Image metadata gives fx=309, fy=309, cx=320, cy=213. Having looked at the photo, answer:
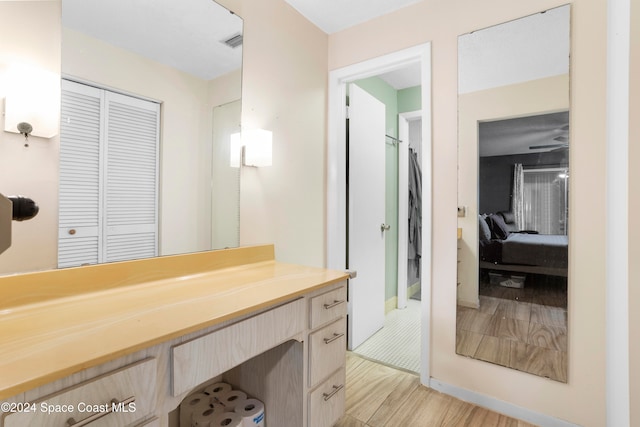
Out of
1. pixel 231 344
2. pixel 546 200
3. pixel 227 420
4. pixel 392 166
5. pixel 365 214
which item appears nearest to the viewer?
pixel 231 344

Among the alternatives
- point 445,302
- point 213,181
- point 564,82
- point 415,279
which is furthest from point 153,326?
point 415,279

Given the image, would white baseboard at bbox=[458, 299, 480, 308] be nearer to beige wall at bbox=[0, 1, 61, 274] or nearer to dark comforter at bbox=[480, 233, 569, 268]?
dark comforter at bbox=[480, 233, 569, 268]

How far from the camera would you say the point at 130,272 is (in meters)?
1.27

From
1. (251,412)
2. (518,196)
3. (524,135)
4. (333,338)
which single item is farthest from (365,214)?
(251,412)

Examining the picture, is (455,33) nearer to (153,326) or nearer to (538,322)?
(538,322)

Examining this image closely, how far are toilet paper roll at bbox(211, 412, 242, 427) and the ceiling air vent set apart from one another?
1.83 meters

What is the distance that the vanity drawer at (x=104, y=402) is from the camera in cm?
64

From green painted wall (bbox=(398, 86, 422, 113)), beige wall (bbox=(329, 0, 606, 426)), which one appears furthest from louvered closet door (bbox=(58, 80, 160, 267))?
green painted wall (bbox=(398, 86, 422, 113))

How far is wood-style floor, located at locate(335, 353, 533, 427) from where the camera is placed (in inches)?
64.7

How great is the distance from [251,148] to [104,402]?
1363 millimetres

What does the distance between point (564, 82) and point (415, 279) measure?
110 inches

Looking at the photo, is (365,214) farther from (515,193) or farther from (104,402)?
(104,402)

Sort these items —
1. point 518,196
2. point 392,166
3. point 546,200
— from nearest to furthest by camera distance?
point 546,200, point 518,196, point 392,166

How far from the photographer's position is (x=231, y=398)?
147cm
